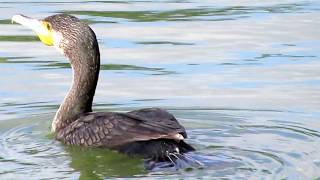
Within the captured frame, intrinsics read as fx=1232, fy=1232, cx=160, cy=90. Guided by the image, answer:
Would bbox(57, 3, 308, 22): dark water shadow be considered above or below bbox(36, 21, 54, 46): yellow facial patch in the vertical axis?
below

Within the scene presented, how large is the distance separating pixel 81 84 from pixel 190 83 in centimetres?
196

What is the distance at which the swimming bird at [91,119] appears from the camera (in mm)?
9445

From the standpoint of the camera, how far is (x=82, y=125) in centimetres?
1002

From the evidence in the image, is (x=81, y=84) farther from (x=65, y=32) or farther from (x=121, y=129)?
(x=121, y=129)

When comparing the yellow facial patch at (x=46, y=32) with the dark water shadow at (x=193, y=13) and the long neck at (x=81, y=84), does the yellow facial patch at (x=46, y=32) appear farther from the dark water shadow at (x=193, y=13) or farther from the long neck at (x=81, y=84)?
the dark water shadow at (x=193, y=13)

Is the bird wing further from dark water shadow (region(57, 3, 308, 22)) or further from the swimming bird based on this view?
dark water shadow (region(57, 3, 308, 22))

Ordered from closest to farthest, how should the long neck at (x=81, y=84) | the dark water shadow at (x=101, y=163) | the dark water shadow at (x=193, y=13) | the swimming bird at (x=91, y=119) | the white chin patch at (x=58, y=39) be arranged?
the dark water shadow at (x=101, y=163) → the swimming bird at (x=91, y=119) → the long neck at (x=81, y=84) → the white chin patch at (x=58, y=39) → the dark water shadow at (x=193, y=13)

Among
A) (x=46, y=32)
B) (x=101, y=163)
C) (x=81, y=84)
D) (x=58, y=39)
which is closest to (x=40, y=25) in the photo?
(x=46, y=32)

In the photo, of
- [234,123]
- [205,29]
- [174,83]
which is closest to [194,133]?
[234,123]

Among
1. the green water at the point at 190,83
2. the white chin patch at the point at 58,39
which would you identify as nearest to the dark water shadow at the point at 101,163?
the green water at the point at 190,83

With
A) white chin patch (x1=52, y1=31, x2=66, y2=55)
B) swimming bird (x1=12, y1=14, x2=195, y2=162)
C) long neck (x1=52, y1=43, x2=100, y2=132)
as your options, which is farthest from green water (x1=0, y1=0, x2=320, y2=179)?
white chin patch (x1=52, y1=31, x2=66, y2=55)

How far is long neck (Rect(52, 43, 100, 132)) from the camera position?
10.7 metres

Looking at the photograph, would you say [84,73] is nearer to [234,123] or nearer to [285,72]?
[234,123]

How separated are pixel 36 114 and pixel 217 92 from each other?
1900mm
